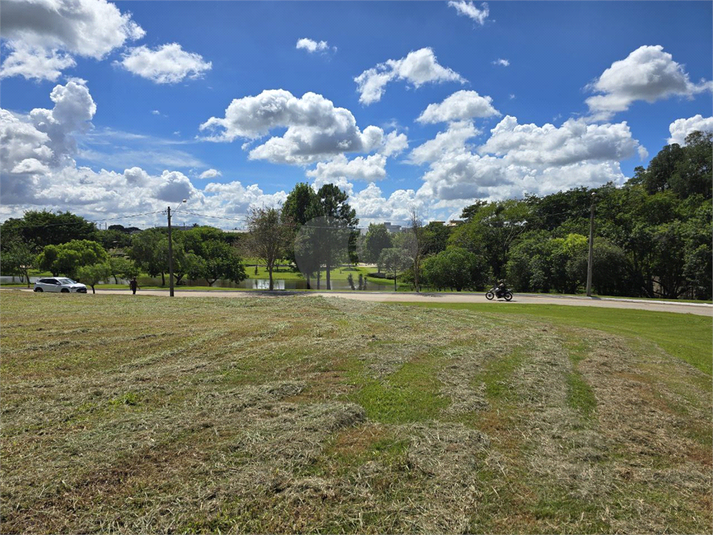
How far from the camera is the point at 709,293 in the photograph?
96.6ft

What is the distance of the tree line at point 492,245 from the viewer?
1288 inches

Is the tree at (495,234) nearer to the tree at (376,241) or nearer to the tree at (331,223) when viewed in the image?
the tree at (376,241)

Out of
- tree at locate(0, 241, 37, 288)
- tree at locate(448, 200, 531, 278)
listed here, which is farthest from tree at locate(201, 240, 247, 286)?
tree at locate(448, 200, 531, 278)

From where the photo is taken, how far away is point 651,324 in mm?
15719

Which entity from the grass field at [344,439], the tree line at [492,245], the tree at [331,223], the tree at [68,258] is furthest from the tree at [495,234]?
the tree at [68,258]

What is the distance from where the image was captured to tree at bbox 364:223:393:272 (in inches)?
1683

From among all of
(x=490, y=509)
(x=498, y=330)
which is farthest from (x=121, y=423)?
(x=498, y=330)

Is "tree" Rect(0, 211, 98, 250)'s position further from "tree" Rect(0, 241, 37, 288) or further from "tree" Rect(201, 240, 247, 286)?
"tree" Rect(201, 240, 247, 286)

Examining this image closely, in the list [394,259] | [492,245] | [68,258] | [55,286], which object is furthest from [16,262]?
[492,245]

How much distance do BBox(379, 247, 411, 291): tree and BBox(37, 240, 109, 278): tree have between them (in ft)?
104

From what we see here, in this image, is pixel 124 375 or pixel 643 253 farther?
pixel 643 253

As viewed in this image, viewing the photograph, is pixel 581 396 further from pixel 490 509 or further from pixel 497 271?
pixel 497 271

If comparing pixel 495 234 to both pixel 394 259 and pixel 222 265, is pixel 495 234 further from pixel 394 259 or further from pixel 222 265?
pixel 222 265

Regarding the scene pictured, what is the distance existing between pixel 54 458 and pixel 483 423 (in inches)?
173
